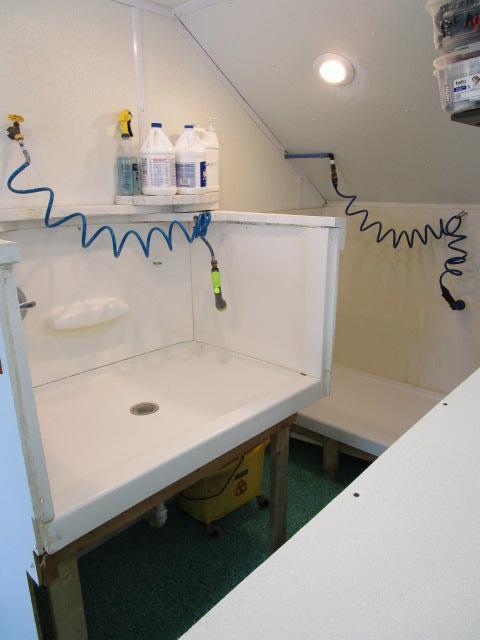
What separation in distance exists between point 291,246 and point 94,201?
0.62 meters

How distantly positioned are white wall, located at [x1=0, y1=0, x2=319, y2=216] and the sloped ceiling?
0.15 m

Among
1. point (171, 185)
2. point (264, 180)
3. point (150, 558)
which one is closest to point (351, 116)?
point (264, 180)

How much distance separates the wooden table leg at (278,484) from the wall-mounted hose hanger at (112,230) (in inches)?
18.8

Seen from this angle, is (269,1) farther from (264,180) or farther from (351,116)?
(264,180)

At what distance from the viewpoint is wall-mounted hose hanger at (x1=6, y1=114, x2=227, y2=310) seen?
1.17 metres

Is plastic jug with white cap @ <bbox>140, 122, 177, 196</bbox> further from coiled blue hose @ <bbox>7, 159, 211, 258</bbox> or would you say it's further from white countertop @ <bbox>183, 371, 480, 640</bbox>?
white countertop @ <bbox>183, 371, 480, 640</bbox>

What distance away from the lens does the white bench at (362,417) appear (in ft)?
6.23

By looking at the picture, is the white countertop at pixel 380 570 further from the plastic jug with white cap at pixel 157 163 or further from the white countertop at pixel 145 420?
the plastic jug with white cap at pixel 157 163

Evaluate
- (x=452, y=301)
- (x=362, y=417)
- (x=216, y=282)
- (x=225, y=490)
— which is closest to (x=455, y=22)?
(x=216, y=282)

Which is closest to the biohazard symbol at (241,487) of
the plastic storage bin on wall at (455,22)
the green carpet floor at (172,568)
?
the green carpet floor at (172,568)

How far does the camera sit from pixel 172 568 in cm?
161

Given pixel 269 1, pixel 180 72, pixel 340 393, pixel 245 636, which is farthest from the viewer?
pixel 340 393

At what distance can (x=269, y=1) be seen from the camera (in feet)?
4.33

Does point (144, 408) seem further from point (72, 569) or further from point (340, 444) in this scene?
point (340, 444)
